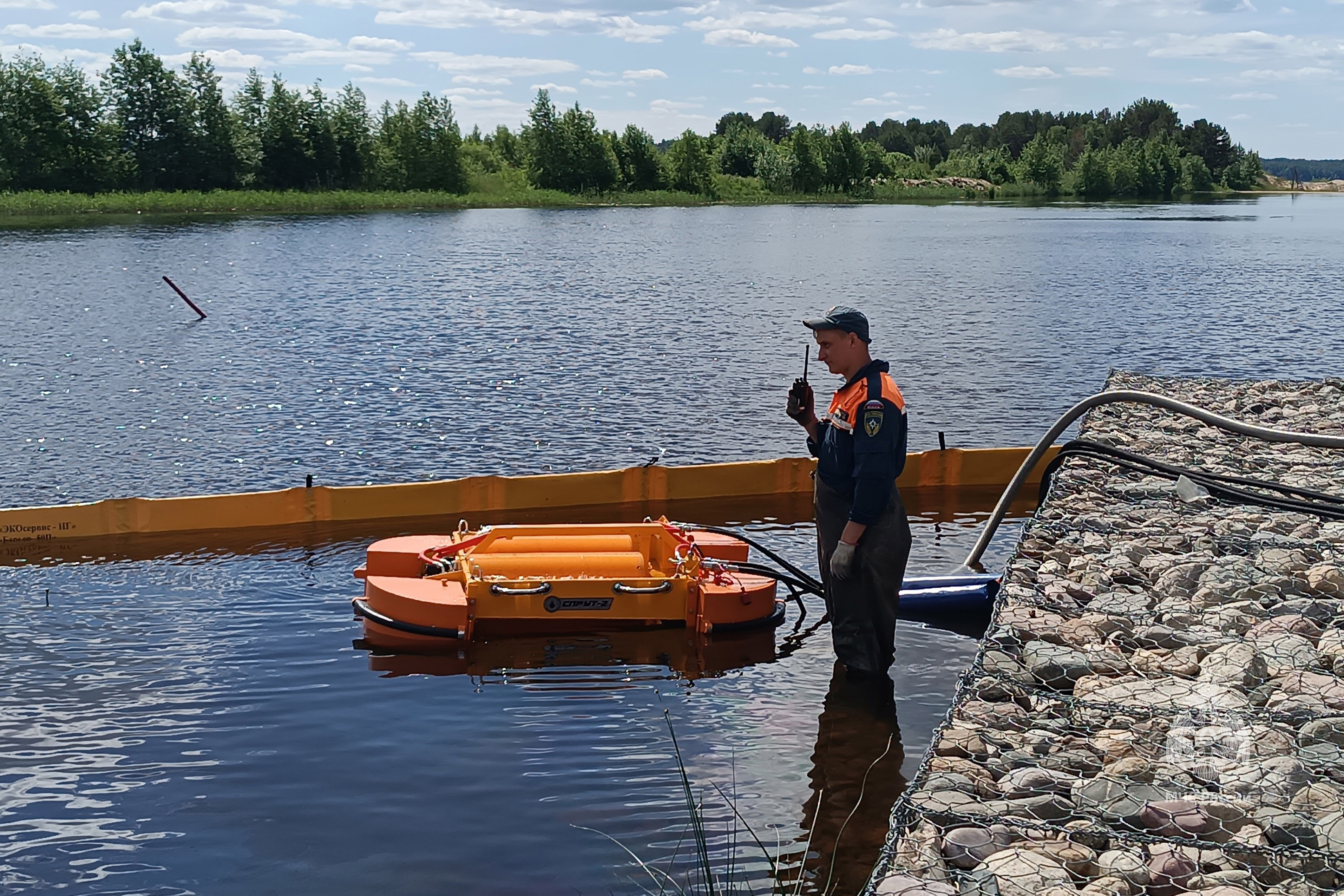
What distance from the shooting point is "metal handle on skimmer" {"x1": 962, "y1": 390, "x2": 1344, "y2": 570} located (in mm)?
7629

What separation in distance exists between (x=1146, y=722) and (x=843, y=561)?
83.3 inches

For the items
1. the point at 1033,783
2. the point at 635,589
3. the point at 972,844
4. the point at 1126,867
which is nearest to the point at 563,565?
the point at 635,589

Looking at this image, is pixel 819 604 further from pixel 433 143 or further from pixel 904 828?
pixel 433 143

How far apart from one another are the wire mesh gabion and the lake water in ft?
3.58

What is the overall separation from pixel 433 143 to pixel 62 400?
281ft

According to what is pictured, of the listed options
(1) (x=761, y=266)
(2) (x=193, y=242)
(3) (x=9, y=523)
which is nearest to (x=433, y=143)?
(2) (x=193, y=242)

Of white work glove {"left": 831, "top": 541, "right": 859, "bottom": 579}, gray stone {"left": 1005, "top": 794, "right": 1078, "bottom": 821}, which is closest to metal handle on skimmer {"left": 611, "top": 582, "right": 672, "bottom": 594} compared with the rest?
white work glove {"left": 831, "top": 541, "right": 859, "bottom": 579}

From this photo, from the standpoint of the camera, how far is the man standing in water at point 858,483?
6.98 metres

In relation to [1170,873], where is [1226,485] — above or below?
above

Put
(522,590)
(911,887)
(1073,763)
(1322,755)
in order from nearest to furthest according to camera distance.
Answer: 1. (911,887)
2. (1322,755)
3. (1073,763)
4. (522,590)

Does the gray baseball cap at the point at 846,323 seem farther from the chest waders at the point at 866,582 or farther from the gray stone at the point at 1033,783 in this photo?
the gray stone at the point at 1033,783

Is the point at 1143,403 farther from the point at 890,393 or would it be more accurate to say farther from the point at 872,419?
the point at 872,419

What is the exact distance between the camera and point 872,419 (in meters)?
6.92

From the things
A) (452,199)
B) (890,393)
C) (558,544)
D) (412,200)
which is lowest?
(558,544)
